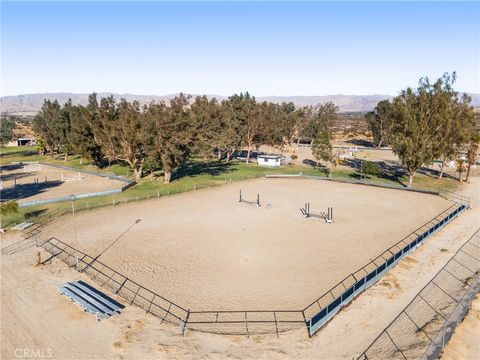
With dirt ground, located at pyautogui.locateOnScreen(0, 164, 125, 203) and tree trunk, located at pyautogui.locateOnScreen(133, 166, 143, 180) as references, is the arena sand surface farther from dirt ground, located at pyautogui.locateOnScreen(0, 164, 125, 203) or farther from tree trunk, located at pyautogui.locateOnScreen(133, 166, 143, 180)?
tree trunk, located at pyautogui.locateOnScreen(133, 166, 143, 180)

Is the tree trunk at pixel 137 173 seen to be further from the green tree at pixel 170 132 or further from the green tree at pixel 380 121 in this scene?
the green tree at pixel 380 121

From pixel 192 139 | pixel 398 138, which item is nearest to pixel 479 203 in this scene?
pixel 398 138

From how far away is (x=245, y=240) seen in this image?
3391cm

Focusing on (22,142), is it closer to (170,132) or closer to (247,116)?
(247,116)

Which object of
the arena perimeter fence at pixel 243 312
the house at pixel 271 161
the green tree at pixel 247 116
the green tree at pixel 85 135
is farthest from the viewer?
the green tree at pixel 247 116

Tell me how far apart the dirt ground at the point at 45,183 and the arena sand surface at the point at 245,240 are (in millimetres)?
15960

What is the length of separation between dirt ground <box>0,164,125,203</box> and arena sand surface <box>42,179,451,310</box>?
52.4 feet

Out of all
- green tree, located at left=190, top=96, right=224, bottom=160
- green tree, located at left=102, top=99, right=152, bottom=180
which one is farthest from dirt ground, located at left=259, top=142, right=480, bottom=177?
green tree, located at left=102, top=99, right=152, bottom=180

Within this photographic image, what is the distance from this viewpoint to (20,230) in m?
36.1

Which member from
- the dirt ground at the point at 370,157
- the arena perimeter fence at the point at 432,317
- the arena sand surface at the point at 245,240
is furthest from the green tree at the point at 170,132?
the arena perimeter fence at the point at 432,317

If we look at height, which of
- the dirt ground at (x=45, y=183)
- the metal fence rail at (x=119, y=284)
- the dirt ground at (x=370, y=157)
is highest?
the dirt ground at (x=370, y=157)

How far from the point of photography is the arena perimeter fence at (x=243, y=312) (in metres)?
20.5

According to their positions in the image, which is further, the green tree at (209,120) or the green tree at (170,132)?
the green tree at (209,120)

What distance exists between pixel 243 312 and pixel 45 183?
5477cm
